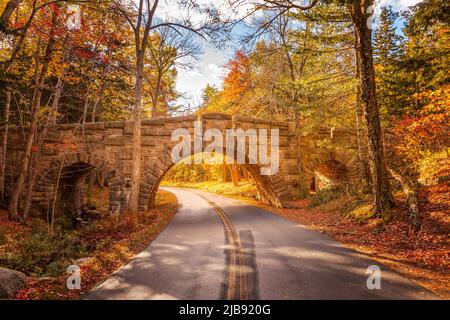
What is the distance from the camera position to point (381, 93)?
15.4 meters

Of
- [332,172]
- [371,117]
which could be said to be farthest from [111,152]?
[332,172]

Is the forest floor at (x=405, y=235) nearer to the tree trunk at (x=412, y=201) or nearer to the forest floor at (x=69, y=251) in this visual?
the tree trunk at (x=412, y=201)

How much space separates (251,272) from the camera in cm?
510

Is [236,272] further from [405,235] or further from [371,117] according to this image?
[371,117]

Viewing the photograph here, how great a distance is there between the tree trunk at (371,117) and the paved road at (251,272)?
8.10ft

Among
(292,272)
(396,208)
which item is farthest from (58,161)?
(396,208)

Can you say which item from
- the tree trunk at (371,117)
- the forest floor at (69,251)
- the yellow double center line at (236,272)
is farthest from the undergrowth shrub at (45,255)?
the tree trunk at (371,117)

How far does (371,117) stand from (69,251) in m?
10.7

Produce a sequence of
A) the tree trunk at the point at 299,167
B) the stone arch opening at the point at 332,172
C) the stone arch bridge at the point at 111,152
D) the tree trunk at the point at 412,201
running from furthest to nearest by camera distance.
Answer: the stone arch opening at the point at 332,172 < the tree trunk at the point at 299,167 < the stone arch bridge at the point at 111,152 < the tree trunk at the point at 412,201

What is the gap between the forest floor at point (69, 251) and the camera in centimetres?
485

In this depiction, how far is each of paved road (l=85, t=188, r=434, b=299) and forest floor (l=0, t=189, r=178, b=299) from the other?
525 mm

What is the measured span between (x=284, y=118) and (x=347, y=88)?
1047 centimetres

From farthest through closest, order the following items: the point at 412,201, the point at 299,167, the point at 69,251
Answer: the point at 299,167 < the point at 69,251 < the point at 412,201
